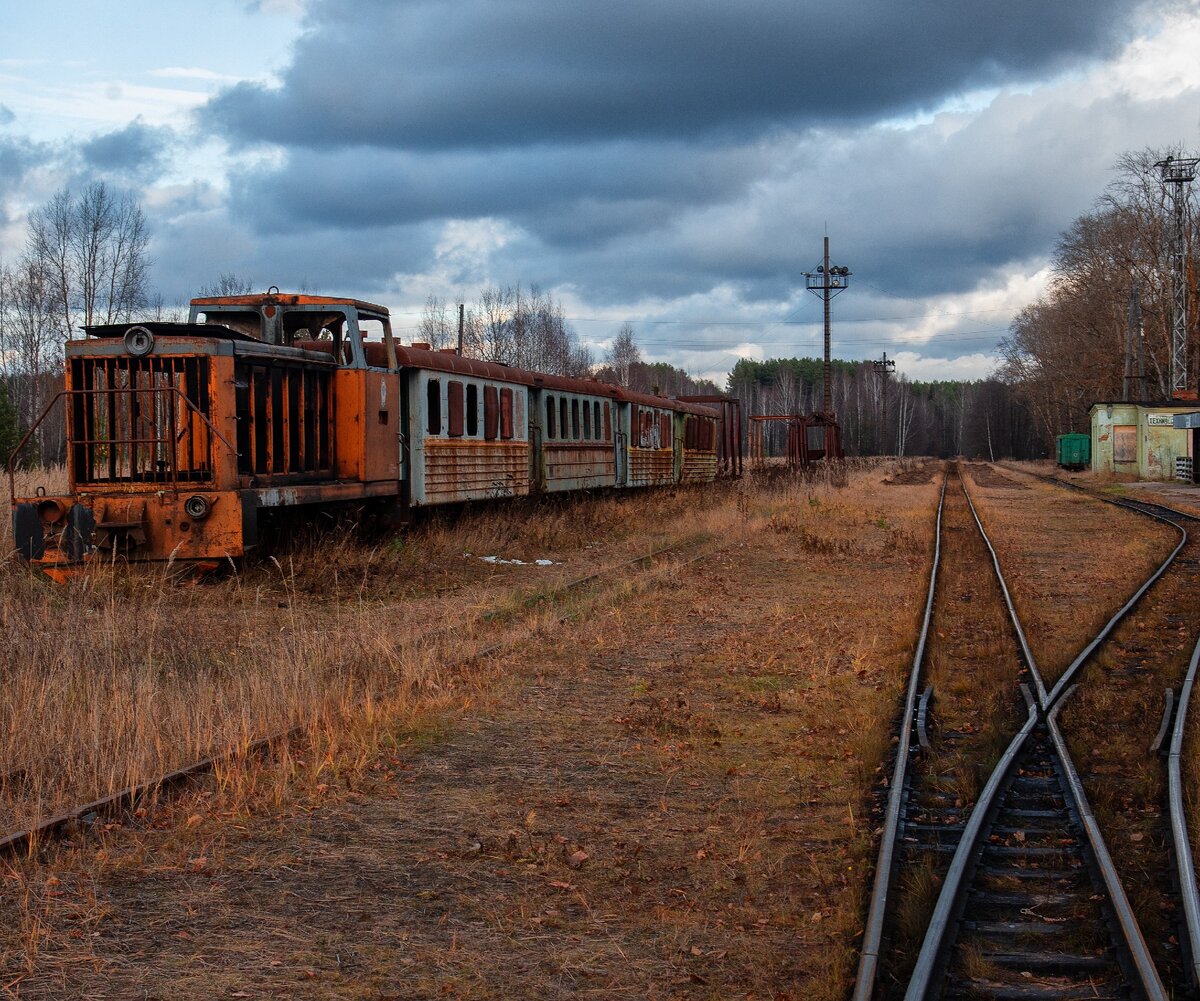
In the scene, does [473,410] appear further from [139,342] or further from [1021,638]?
[1021,638]

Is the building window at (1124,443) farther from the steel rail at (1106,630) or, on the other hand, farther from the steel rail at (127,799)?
the steel rail at (127,799)

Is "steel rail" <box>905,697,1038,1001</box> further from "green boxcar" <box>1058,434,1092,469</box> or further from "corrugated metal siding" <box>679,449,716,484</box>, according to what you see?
"green boxcar" <box>1058,434,1092,469</box>

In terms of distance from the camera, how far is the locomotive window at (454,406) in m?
17.2

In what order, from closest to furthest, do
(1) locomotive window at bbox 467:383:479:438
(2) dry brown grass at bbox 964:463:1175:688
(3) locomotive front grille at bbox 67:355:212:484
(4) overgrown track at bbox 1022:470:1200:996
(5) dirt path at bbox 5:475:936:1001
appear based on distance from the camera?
1. (5) dirt path at bbox 5:475:936:1001
2. (4) overgrown track at bbox 1022:470:1200:996
3. (2) dry brown grass at bbox 964:463:1175:688
4. (3) locomotive front grille at bbox 67:355:212:484
5. (1) locomotive window at bbox 467:383:479:438

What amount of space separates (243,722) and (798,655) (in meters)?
5.09

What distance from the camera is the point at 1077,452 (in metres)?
60.8

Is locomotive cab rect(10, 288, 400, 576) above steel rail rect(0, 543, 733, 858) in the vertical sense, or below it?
above

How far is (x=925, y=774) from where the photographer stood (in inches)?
Result: 262

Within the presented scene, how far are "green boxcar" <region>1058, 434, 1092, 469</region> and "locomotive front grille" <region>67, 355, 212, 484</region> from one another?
55720 millimetres

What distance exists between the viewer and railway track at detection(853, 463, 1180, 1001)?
404 centimetres

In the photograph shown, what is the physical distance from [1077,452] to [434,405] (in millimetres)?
51987

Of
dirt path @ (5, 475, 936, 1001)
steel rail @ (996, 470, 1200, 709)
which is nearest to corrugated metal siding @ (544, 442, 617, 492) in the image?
steel rail @ (996, 470, 1200, 709)

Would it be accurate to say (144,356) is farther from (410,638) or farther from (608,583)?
(608,583)

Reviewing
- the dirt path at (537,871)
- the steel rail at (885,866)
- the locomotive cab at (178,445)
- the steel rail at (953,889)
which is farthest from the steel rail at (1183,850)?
the locomotive cab at (178,445)
